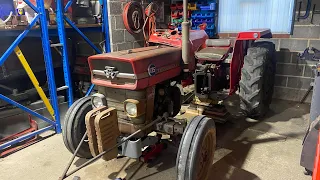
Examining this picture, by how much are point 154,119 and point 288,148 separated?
145 cm

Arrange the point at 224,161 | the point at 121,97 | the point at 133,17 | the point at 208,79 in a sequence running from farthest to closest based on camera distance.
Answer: the point at 133,17
the point at 208,79
the point at 224,161
the point at 121,97

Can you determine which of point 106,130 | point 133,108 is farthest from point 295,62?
point 106,130

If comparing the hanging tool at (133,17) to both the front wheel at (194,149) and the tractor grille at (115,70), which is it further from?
the front wheel at (194,149)

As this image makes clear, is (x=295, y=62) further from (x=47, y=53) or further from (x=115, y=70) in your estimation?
(x=47, y=53)

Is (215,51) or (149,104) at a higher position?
(215,51)

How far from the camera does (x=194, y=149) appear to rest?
1.72 metres

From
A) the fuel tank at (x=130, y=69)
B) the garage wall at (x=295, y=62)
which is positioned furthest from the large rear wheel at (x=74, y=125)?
the garage wall at (x=295, y=62)

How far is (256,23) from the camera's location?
13.6ft

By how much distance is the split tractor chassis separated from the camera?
69.2 inches

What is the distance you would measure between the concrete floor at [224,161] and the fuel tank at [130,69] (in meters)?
0.83

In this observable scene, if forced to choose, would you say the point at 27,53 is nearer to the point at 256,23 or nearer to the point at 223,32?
the point at 223,32

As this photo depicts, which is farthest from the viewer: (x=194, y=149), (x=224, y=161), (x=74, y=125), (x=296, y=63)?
(x=296, y=63)

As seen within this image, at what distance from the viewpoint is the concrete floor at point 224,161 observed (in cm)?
Result: 221

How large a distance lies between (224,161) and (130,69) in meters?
1.28
